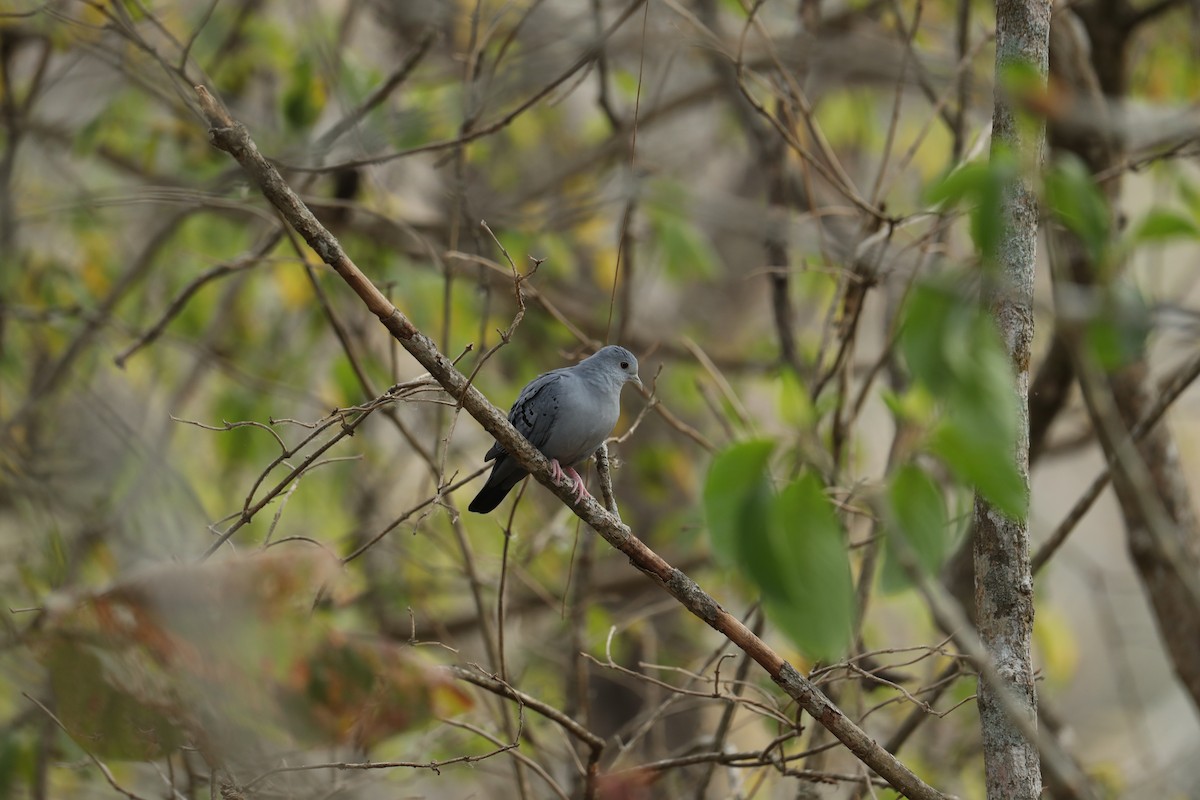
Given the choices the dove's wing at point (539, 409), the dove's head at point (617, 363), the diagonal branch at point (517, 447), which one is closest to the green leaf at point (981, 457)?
the diagonal branch at point (517, 447)

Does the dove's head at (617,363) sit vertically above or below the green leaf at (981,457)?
above

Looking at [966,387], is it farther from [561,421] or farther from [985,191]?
[561,421]

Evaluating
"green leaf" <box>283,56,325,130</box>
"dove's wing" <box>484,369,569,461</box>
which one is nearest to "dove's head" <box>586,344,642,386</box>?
"dove's wing" <box>484,369,569,461</box>

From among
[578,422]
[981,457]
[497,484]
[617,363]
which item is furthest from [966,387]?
[617,363]

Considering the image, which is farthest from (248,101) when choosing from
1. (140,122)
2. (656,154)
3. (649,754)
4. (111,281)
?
(649,754)

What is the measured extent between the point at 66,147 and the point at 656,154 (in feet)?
12.0

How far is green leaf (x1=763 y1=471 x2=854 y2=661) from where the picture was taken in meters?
1.35

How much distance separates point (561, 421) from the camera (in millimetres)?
3229

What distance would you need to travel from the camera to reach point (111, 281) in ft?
20.5

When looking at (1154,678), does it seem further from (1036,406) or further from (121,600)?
(121,600)

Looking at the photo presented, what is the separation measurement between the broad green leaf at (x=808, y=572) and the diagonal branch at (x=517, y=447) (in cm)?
93

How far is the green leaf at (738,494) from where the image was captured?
141 cm

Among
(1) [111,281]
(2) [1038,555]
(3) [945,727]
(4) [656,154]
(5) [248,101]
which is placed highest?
(4) [656,154]

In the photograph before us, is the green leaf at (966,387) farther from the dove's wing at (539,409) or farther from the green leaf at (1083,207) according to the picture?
the dove's wing at (539,409)
